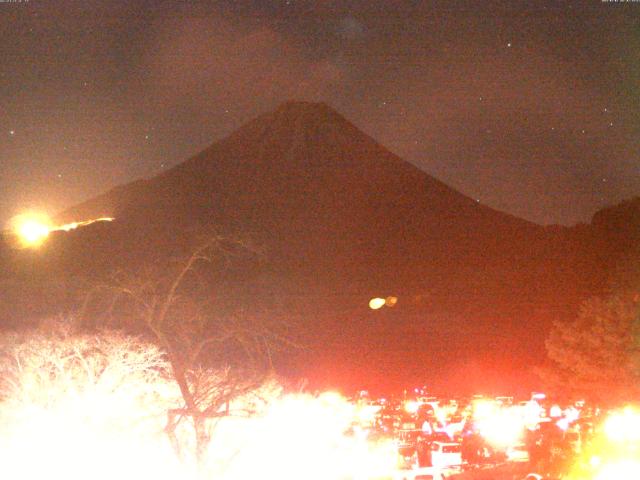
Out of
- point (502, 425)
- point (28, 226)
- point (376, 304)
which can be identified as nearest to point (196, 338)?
point (502, 425)

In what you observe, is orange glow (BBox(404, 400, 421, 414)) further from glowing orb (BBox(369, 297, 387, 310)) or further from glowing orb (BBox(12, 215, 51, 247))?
glowing orb (BBox(369, 297, 387, 310))

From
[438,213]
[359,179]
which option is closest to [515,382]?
[438,213]

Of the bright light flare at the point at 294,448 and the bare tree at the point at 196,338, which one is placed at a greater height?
the bare tree at the point at 196,338

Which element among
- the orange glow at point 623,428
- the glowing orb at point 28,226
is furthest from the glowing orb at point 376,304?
the orange glow at point 623,428

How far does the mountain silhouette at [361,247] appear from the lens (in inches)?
1946

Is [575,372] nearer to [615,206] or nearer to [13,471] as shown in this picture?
[615,206]

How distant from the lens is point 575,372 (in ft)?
98.0

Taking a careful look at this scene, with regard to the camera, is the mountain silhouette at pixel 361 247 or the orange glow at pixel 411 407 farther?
the mountain silhouette at pixel 361 247

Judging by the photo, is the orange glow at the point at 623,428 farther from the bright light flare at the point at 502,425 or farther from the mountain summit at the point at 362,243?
the mountain summit at the point at 362,243

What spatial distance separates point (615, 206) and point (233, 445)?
26713 mm

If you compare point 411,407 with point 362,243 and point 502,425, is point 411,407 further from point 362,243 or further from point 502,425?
point 362,243

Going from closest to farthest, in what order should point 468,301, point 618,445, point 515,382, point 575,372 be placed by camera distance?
point 618,445 < point 575,372 < point 515,382 < point 468,301

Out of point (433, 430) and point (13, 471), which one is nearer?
point (13, 471)

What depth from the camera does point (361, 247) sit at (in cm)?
9181
